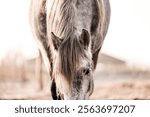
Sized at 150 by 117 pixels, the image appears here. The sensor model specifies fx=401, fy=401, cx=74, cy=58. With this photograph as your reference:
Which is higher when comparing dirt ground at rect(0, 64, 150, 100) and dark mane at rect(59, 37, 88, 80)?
dark mane at rect(59, 37, 88, 80)

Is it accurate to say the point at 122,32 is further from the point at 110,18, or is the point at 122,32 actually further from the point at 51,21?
the point at 51,21

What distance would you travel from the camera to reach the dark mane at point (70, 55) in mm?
1843

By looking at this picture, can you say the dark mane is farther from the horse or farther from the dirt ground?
the dirt ground

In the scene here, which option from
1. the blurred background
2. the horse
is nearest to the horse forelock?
the horse

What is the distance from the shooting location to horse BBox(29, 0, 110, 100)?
6.08ft

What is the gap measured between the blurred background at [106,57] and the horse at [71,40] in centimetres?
13

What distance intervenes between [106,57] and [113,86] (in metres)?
0.17

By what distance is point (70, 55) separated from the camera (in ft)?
6.08

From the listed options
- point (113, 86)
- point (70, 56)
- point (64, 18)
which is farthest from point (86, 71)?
point (113, 86)

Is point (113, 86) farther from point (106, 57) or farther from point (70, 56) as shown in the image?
point (70, 56)

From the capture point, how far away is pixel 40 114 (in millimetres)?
2084

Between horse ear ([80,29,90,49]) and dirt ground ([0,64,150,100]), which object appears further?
dirt ground ([0,64,150,100])

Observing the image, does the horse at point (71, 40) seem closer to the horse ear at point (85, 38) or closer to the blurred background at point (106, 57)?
the horse ear at point (85, 38)

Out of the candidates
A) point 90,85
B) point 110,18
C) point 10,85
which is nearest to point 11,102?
point 10,85
